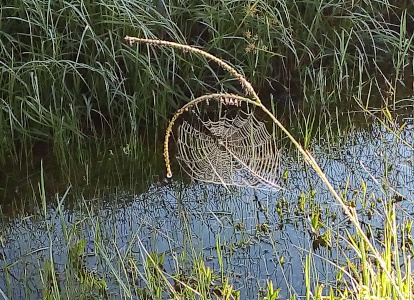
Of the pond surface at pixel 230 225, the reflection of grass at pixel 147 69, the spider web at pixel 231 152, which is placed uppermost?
the reflection of grass at pixel 147 69

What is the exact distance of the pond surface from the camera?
1.95 m

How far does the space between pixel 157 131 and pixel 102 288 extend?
1.41m

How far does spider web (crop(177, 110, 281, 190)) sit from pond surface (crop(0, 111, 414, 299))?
0.07 metres

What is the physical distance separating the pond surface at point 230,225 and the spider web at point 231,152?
7 centimetres

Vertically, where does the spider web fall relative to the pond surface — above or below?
above

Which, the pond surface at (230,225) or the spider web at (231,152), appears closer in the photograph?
the pond surface at (230,225)

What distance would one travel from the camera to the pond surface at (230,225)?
6.40 feet

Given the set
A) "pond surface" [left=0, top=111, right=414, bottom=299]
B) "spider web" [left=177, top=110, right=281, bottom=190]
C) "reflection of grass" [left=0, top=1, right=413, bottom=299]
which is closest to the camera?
"pond surface" [left=0, top=111, right=414, bottom=299]

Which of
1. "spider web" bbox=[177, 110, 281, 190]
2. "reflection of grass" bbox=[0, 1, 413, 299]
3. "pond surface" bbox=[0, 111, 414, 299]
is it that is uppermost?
"reflection of grass" bbox=[0, 1, 413, 299]

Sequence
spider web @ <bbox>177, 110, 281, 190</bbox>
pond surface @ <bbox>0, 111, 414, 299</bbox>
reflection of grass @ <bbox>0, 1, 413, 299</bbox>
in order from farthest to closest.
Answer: reflection of grass @ <bbox>0, 1, 413, 299</bbox>
spider web @ <bbox>177, 110, 281, 190</bbox>
pond surface @ <bbox>0, 111, 414, 299</bbox>

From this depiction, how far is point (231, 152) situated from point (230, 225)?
584mm

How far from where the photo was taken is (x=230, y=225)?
2240 millimetres

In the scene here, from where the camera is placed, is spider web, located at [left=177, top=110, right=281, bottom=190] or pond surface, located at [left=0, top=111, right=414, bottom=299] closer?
pond surface, located at [left=0, top=111, right=414, bottom=299]

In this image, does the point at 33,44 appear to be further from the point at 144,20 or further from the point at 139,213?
the point at 139,213
